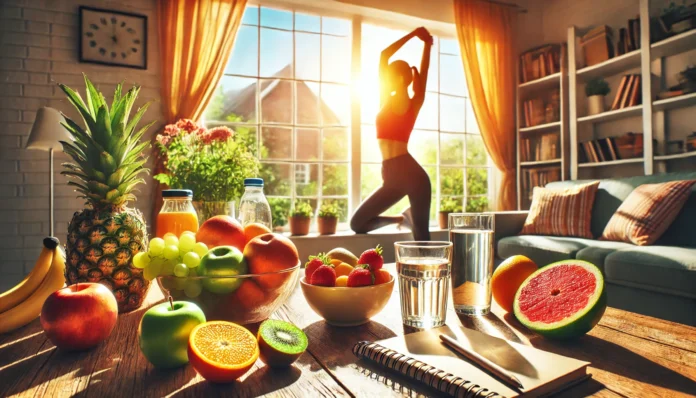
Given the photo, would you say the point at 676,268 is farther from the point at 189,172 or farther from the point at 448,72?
the point at 448,72

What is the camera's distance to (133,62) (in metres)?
3.13

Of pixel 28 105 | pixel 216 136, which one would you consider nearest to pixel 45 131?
pixel 28 105

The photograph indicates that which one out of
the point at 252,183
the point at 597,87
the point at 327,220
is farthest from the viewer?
the point at 597,87

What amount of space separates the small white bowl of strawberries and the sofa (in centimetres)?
186

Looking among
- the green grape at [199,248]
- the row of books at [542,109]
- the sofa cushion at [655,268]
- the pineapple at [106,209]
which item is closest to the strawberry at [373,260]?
the green grape at [199,248]

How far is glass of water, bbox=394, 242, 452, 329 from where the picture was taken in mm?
742

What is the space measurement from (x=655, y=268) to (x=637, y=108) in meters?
2.09

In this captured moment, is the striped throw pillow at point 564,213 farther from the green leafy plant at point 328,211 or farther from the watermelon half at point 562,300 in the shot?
the watermelon half at point 562,300

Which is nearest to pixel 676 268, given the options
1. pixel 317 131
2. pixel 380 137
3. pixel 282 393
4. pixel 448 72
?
pixel 380 137

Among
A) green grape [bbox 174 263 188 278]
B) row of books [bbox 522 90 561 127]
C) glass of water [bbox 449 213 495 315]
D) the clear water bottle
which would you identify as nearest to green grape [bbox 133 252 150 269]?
green grape [bbox 174 263 188 278]

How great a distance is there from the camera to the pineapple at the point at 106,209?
0.89 m

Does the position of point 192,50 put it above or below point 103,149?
above

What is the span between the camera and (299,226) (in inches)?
133

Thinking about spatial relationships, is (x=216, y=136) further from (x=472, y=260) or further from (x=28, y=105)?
(x=28, y=105)
